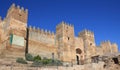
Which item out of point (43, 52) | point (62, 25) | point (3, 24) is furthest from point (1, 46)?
point (62, 25)

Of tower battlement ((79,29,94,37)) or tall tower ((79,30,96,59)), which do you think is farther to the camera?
tower battlement ((79,29,94,37))

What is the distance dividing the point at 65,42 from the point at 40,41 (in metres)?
4.62

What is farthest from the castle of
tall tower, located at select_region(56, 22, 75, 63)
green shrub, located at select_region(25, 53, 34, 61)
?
green shrub, located at select_region(25, 53, 34, 61)

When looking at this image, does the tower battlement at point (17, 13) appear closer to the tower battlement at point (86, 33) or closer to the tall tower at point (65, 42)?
the tall tower at point (65, 42)

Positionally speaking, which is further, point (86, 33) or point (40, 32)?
point (86, 33)

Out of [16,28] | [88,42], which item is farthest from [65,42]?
[16,28]

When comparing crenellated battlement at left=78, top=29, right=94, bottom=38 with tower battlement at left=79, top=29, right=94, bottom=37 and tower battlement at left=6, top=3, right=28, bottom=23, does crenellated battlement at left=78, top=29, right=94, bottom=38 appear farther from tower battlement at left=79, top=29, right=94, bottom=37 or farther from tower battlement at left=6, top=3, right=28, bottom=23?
tower battlement at left=6, top=3, right=28, bottom=23

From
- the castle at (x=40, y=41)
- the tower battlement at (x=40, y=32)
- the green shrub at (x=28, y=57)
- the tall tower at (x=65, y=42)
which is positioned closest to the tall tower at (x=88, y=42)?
the castle at (x=40, y=41)

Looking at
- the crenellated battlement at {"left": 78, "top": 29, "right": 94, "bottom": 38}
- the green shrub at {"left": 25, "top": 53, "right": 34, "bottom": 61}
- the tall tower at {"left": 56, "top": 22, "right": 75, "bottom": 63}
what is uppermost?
the crenellated battlement at {"left": 78, "top": 29, "right": 94, "bottom": 38}

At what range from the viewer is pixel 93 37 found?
34.4 meters

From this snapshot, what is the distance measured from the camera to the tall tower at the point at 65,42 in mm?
26906

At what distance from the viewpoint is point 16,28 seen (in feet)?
70.6

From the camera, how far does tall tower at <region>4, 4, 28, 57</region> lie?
2050 cm

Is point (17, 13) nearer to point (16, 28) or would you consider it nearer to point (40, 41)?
point (16, 28)
